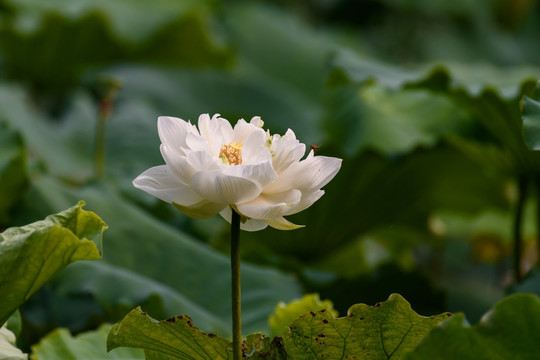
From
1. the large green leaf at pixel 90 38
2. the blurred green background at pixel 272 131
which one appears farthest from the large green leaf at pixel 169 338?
the large green leaf at pixel 90 38

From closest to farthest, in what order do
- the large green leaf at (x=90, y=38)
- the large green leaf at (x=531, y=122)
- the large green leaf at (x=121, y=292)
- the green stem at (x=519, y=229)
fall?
the large green leaf at (x=531, y=122), the large green leaf at (x=121, y=292), the green stem at (x=519, y=229), the large green leaf at (x=90, y=38)

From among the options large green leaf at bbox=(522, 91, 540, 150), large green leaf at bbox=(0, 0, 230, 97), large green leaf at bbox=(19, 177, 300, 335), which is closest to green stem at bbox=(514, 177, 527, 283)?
large green leaf at bbox=(19, 177, 300, 335)

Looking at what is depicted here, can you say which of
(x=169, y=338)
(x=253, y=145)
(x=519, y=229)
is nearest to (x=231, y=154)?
(x=253, y=145)

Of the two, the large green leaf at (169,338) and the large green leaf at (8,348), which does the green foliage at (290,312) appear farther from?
the large green leaf at (8,348)

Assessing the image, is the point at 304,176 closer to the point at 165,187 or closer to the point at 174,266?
the point at 165,187

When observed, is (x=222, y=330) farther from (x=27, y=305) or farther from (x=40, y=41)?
(x=40, y=41)

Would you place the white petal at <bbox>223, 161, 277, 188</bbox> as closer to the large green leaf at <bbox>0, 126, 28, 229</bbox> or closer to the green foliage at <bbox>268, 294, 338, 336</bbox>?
the green foliage at <bbox>268, 294, 338, 336</bbox>
